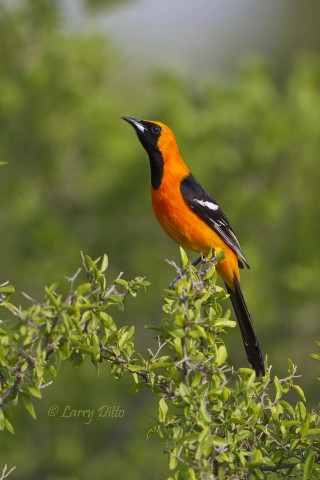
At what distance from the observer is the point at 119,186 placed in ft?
35.1

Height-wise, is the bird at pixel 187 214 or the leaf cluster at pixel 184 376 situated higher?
the leaf cluster at pixel 184 376

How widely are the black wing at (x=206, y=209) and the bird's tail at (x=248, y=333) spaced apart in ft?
0.88

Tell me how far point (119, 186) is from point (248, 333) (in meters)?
5.07

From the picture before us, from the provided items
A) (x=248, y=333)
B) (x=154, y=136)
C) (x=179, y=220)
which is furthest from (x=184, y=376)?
(x=154, y=136)

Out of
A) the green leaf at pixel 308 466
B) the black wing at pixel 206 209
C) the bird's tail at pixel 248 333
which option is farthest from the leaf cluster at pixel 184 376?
the black wing at pixel 206 209

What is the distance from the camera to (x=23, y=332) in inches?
128

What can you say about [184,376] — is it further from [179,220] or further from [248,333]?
[179,220]

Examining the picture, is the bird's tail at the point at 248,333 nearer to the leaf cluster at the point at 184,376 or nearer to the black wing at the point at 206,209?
the black wing at the point at 206,209

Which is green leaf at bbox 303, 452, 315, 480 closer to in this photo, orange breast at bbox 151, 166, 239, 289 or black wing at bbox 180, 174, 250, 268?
orange breast at bbox 151, 166, 239, 289

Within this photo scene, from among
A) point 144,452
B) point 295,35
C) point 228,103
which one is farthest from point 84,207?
point 295,35

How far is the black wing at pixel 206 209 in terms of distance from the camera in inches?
244

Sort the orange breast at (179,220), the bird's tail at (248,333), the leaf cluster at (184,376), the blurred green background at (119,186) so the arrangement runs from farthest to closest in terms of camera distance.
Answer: the blurred green background at (119,186), the orange breast at (179,220), the bird's tail at (248,333), the leaf cluster at (184,376)

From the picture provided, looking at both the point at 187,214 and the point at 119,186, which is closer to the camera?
the point at 187,214

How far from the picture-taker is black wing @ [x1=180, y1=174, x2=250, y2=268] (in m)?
6.19
